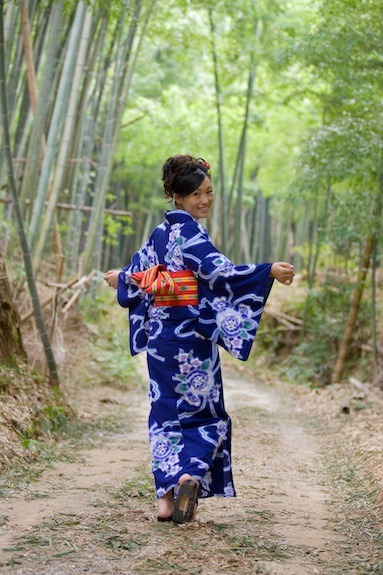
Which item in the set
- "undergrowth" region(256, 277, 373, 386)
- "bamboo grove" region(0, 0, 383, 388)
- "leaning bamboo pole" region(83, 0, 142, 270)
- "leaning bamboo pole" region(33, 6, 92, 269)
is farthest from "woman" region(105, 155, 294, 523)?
"undergrowth" region(256, 277, 373, 386)

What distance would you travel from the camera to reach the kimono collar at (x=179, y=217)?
125 inches

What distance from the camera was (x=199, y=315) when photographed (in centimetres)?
311

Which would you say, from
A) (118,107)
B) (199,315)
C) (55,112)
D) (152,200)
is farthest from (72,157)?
(152,200)

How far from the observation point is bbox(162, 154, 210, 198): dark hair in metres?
3.16

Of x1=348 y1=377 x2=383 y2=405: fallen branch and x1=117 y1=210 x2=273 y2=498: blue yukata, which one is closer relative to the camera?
x1=117 y1=210 x2=273 y2=498: blue yukata

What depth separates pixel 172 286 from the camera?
3.09 metres

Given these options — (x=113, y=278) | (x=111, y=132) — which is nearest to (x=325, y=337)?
(x=111, y=132)

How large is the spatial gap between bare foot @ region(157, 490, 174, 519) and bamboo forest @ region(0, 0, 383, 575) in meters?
0.01

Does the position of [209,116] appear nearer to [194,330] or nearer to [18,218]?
[18,218]

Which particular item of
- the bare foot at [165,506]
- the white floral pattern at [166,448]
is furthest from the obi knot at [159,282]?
the bare foot at [165,506]

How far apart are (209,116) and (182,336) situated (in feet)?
46.3

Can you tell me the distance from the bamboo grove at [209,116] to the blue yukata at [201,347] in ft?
5.88

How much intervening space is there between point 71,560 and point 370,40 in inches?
220

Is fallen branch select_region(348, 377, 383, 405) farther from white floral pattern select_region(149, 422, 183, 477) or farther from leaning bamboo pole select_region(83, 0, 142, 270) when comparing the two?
white floral pattern select_region(149, 422, 183, 477)
